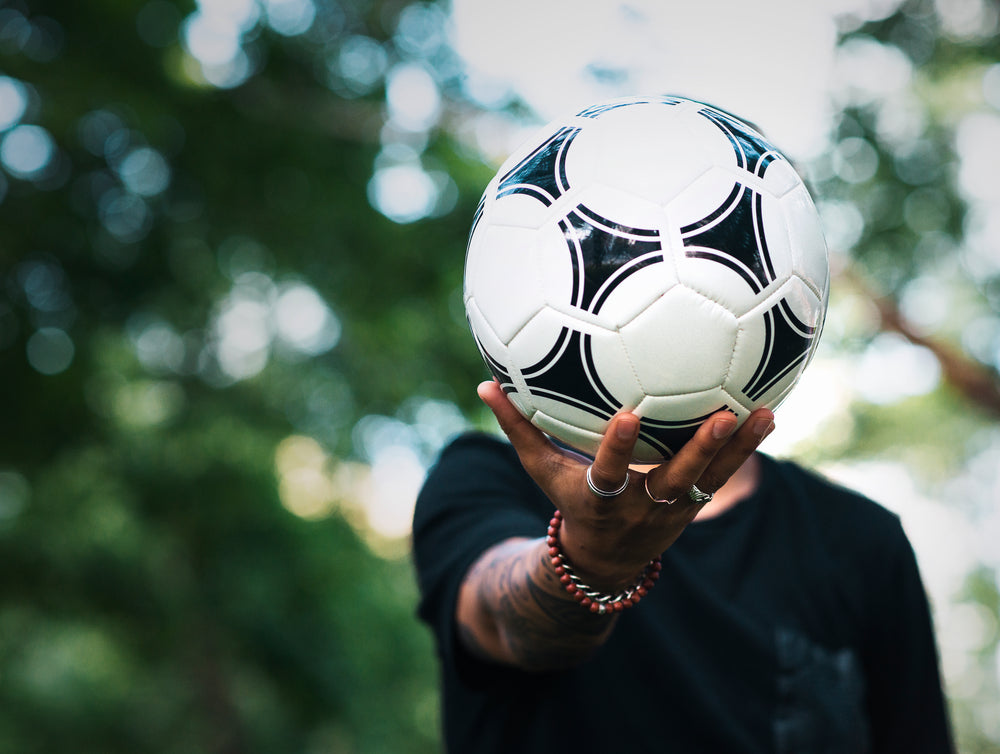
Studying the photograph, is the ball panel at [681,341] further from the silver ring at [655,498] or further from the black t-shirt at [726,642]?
the black t-shirt at [726,642]

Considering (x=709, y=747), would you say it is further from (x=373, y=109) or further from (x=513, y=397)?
(x=373, y=109)

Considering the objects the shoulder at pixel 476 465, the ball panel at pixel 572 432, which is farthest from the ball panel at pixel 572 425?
the shoulder at pixel 476 465

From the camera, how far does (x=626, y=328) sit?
1.46m

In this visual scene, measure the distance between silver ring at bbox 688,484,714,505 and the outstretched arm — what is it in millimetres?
11

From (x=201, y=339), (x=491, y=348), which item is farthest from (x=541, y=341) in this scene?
(x=201, y=339)

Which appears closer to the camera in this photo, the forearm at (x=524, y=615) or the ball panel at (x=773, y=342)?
the ball panel at (x=773, y=342)

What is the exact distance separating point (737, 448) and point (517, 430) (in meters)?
0.41

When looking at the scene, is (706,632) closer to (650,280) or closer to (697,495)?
(697,495)

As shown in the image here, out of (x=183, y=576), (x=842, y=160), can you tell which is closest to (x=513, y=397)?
(x=842, y=160)

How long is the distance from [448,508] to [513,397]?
2.56 feet

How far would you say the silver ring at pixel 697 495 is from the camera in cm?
151

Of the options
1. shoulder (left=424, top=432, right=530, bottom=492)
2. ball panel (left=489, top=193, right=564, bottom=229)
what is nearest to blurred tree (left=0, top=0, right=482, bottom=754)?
shoulder (left=424, top=432, right=530, bottom=492)

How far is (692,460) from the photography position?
146 cm

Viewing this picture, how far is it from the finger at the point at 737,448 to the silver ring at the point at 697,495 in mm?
10
